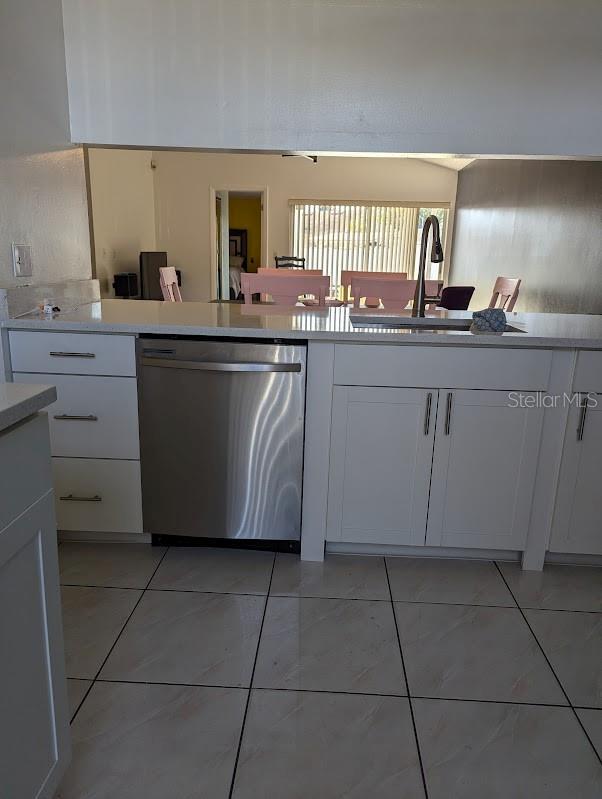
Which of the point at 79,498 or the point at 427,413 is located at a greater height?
the point at 427,413

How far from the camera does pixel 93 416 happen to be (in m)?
2.02

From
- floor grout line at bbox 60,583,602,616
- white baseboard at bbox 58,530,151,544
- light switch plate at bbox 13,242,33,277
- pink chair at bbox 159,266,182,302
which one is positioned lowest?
floor grout line at bbox 60,583,602,616

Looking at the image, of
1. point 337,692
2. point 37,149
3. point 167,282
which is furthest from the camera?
point 167,282

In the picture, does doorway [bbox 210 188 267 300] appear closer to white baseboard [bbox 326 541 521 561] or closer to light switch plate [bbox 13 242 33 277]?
light switch plate [bbox 13 242 33 277]

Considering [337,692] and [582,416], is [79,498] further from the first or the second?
[582,416]

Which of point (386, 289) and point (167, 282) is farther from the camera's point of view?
point (167, 282)

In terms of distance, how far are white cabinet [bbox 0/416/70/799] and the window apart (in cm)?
807

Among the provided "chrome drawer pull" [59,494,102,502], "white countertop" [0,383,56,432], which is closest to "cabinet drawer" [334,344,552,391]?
"chrome drawer pull" [59,494,102,502]

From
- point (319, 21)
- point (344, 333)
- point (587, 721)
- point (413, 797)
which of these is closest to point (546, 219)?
point (319, 21)

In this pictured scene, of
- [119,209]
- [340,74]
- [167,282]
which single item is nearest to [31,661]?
[340,74]

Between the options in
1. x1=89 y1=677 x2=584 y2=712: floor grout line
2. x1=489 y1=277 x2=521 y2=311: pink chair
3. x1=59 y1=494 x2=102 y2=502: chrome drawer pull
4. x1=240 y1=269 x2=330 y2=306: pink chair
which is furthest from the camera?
x1=489 y1=277 x2=521 y2=311: pink chair

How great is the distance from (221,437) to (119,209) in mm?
5562

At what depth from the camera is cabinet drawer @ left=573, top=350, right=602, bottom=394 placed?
74.7 inches

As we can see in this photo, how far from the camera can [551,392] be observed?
193 cm
